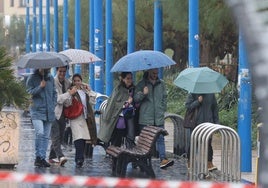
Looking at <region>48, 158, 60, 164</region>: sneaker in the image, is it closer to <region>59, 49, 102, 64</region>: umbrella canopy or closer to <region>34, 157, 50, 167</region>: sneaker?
<region>34, 157, 50, 167</region>: sneaker

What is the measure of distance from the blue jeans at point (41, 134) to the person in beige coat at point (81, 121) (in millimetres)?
423

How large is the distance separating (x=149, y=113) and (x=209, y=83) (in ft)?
3.20

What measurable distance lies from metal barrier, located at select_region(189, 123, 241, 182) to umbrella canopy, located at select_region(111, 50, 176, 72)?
1303mm

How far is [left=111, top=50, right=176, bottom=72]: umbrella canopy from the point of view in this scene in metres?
11.7

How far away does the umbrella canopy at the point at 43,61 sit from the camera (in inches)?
471

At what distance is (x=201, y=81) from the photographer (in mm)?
11453

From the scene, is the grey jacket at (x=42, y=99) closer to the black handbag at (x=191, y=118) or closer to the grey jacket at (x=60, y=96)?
the grey jacket at (x=60, y=96)

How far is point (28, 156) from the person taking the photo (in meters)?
14.1

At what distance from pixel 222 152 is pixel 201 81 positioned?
1.32 m

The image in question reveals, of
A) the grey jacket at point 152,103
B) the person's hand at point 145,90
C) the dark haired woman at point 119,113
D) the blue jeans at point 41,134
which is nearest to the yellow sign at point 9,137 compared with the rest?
the blue jeans at point 41,134

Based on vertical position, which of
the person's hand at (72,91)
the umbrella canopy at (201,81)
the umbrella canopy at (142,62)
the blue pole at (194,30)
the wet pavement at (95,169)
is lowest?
the wet pavement at (95,169)

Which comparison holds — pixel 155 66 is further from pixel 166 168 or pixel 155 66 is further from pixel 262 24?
pixel 262 24

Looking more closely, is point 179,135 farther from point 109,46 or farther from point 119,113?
point 109,46

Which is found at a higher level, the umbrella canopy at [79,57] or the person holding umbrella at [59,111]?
the umbrella canopy at [79,57]
